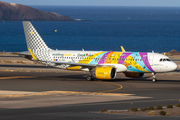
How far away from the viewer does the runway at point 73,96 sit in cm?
2327

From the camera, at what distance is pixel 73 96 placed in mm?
33188

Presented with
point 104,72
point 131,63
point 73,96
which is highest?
point 131,63

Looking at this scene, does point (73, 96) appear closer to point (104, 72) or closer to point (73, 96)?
point (73, 96)

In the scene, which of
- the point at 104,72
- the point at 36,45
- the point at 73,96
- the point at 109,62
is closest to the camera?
the point at 73,96

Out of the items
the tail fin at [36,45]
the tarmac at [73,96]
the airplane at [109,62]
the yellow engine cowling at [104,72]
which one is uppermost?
the tail fin at [36,45]

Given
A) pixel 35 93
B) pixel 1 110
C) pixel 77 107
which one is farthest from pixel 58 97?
pixel 1 110

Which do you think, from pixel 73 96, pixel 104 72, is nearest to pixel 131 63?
pixel 104 72

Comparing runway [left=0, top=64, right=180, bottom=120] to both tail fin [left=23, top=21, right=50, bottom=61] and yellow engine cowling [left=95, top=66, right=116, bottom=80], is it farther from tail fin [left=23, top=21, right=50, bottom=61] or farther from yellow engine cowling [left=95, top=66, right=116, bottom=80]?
tail fin [left=23, top=21, right=50, bottom=61]

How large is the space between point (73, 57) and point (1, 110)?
25195 mm

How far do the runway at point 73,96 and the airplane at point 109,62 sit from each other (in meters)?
1.70

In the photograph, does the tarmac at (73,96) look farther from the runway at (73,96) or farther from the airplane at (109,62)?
the airplane at (109,62)

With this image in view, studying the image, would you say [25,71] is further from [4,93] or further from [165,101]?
[165,101]

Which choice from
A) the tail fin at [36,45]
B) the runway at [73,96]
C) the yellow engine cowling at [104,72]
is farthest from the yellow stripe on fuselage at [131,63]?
the tail fin at [36,45]

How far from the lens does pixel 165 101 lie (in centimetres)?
3039
